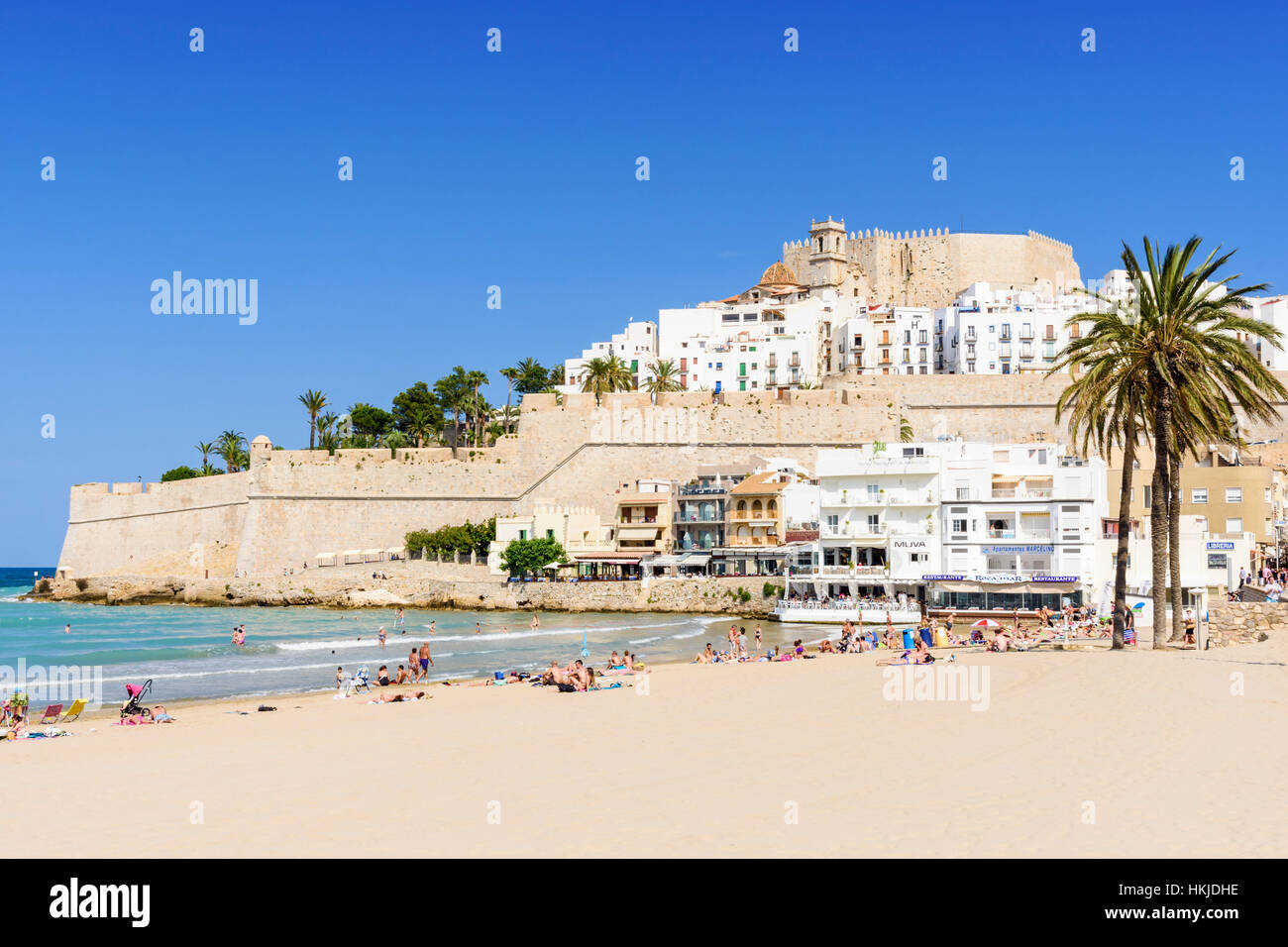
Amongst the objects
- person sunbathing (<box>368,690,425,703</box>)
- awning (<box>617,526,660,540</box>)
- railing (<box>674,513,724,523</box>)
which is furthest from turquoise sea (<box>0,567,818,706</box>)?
awning (<box>617,526,660,540</box>)

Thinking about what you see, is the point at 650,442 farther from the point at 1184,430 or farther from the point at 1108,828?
the point at 1108,828

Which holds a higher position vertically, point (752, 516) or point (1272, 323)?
point (1272, 323)

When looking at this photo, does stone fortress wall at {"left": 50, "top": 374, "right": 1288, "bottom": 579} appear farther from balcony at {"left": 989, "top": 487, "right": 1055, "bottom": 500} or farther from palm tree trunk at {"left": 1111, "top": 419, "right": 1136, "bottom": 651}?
palm tree trunk at {"left": 1111, "top": 419, "right": 1136, "bottom": 651}

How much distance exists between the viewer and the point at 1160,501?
85.5 feet

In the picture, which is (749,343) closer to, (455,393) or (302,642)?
(455,393)

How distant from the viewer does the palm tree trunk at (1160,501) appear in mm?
24047

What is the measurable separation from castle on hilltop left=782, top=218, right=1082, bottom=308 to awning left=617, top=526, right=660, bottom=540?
41259 mm

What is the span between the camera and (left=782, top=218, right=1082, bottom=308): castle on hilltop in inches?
3826

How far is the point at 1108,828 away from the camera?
31.9 feet

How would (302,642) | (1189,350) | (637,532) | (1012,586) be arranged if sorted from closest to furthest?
(1189,350), (302,642), (1012,586), (637,532)

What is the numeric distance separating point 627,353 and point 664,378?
15446 millimetres

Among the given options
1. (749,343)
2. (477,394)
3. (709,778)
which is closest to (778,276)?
(749,343)
